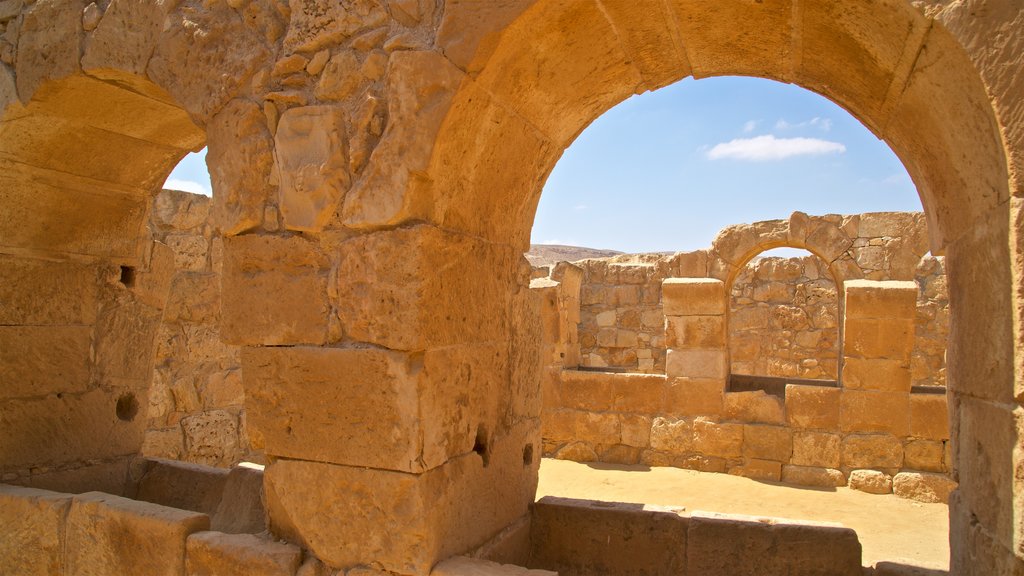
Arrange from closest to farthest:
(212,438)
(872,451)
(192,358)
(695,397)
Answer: (192,358)
(212,438)
(872,451)
(695,397)

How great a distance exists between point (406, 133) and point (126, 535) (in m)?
2.05

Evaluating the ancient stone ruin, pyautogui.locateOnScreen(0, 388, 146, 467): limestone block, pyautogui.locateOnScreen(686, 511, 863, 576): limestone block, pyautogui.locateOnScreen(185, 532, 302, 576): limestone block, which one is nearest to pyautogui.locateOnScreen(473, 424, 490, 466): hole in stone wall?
the ancient stone ruin

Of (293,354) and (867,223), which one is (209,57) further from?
(867,223)

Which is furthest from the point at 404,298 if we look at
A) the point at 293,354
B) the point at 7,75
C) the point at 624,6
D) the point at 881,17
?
the point at 7,75

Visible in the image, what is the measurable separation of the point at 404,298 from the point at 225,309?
798 mm

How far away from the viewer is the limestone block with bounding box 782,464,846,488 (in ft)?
22.8

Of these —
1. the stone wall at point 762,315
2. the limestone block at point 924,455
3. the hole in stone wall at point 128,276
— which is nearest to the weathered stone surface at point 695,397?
the limestone block at point 924,455

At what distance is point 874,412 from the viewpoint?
273 inches

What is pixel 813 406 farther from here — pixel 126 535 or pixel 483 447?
pixel 126 535

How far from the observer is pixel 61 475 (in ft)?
12.0

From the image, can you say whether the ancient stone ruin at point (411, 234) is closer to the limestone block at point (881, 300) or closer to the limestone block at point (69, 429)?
the limestone block at point (69, 429)

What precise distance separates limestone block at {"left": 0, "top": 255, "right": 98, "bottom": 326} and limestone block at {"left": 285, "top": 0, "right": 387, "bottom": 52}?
2.17 metres

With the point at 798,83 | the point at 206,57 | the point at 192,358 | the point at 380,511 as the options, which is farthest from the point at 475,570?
the point at 192,358

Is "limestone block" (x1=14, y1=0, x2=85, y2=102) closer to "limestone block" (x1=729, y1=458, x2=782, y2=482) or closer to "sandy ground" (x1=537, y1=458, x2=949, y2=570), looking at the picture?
"sandy ground" (x1=537, y1=458, x2=949, y2=570)
